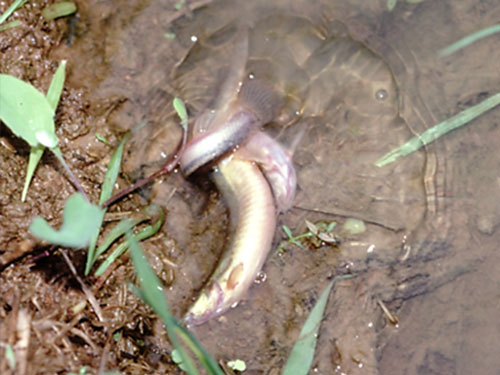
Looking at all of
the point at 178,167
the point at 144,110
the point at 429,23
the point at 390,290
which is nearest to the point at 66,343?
the point at 178,167

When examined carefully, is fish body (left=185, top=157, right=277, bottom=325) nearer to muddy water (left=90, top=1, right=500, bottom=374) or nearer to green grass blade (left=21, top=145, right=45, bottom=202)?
muddy water (left=90, top=1, right=500, bottom=374)

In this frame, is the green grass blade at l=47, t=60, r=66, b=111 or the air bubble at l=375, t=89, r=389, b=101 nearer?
the green grass blade at l=47, t=60, r=66, b=111

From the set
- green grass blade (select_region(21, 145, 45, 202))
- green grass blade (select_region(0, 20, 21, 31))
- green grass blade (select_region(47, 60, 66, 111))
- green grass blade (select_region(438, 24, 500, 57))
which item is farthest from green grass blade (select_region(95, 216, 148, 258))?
green grass blade (select_region(438, 24, 500, 57))

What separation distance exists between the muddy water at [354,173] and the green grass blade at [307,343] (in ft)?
0.31

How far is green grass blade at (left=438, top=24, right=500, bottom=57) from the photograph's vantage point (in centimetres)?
376

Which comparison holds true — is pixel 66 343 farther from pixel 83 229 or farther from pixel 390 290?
pixel 390 290

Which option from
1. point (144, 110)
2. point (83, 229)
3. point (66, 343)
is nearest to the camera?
point (83, 229)

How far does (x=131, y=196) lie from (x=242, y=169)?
73 centimetres

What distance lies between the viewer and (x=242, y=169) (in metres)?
3.53

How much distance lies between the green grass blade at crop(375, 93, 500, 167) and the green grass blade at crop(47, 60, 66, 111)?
6.76 ft

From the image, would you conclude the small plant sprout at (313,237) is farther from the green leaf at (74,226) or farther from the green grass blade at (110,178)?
the green leaf at (74,226)

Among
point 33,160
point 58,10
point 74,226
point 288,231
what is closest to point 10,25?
point 58,10

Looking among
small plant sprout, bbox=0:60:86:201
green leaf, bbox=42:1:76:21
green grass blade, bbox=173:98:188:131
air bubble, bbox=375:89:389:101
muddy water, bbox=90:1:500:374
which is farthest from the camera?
air bubble, bbox=375:89:389:101

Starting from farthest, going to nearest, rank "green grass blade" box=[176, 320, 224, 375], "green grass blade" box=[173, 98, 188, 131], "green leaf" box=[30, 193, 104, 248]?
"green grass blade" box=[173, 98, 188, 131] < "green grass blade" box=[176, 320, 224, 375] < "green leaf" box=[30, 193, 104, 248]
